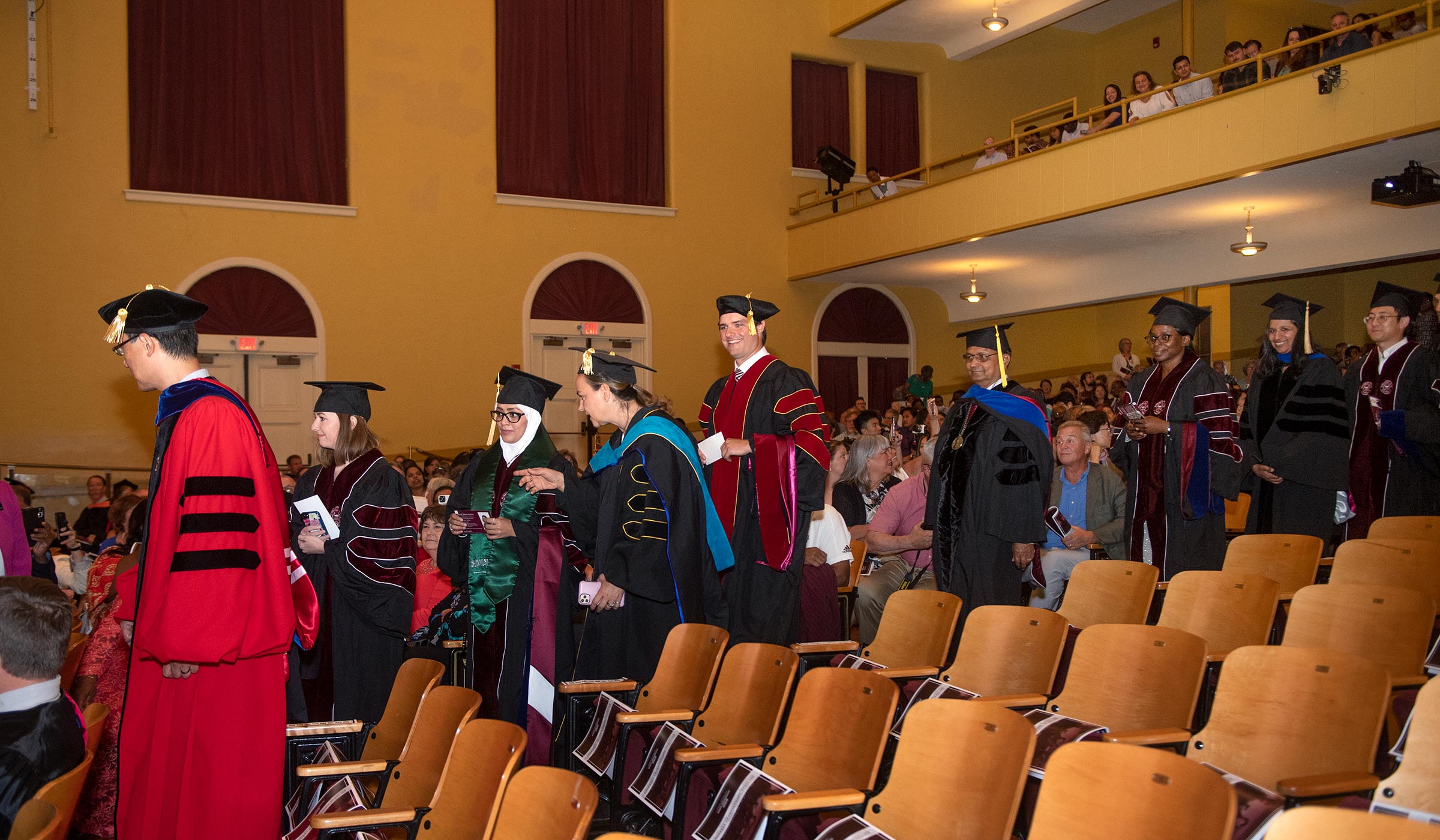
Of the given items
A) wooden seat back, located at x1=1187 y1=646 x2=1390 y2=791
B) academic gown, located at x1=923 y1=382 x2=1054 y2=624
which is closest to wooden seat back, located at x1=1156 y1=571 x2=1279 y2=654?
wooden seat back, located at x1=1187 y1=646 x2=1390 y2=791

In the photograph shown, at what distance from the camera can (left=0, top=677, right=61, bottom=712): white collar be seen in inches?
93.6

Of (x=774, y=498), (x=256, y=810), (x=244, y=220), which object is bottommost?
(x=256, y=810)

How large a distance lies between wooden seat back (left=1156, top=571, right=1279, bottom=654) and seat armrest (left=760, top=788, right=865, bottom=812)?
1558 millimetres

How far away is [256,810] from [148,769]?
0.29 metres

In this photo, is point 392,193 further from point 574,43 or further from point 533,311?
point 574,43

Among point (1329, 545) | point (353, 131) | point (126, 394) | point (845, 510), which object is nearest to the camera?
point (1329, 545)

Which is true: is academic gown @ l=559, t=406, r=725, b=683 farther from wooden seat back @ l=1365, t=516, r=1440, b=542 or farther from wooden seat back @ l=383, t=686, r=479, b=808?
wooden seat back @ l=1365, t=516, r=1440, b=542

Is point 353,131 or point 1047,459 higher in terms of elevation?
point 353,131

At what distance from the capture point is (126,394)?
11.5m

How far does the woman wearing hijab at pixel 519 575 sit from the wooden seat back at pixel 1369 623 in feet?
8.26

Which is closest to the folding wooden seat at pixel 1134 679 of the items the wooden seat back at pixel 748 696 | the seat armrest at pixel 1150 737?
the seat armrest at pixel 1150 737

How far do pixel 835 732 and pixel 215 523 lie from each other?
1701mm

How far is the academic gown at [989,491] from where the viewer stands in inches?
183

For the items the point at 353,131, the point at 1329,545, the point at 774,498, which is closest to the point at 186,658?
the point at 774,498
